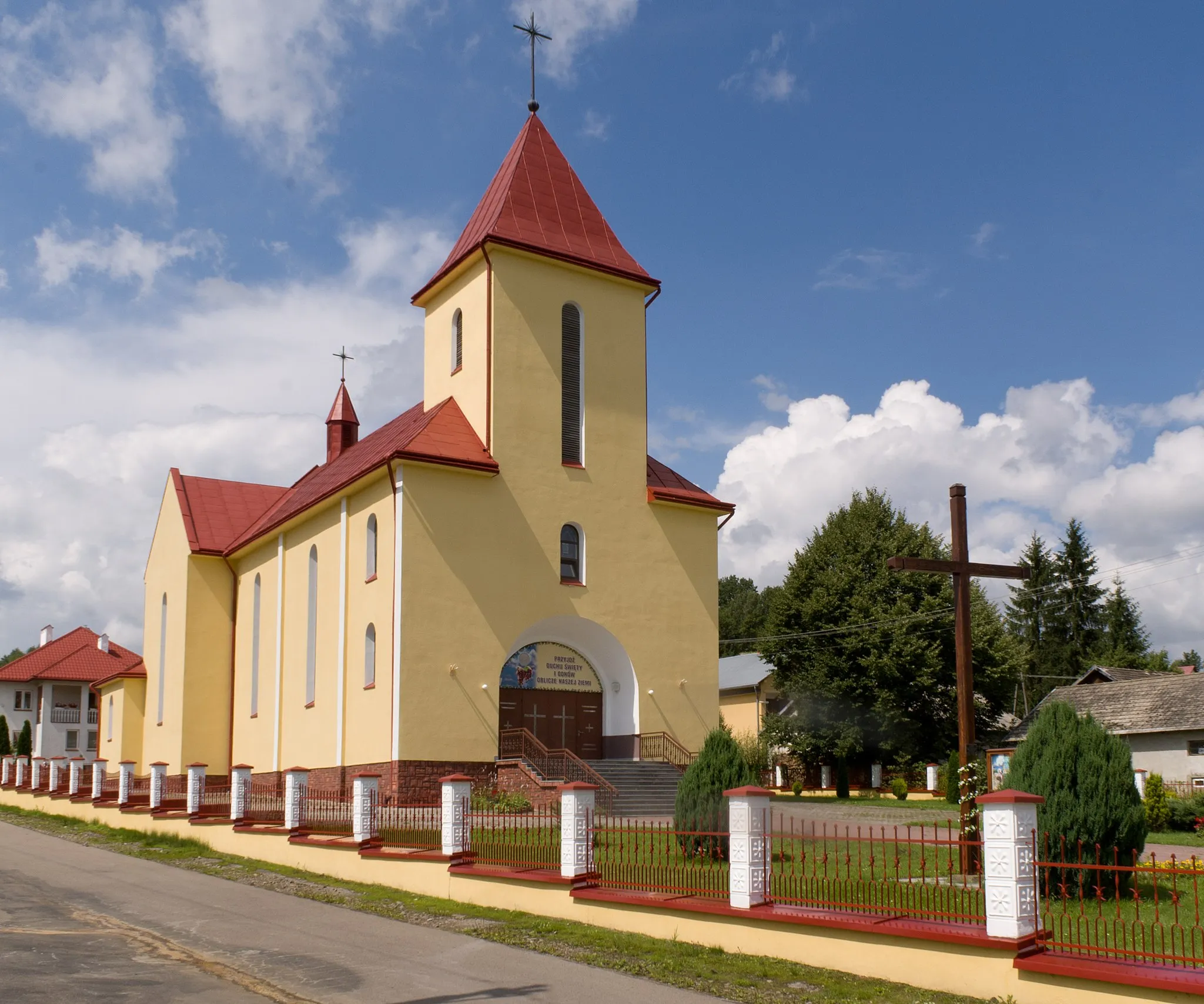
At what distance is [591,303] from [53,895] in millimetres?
15586

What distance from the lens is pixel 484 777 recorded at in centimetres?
2175

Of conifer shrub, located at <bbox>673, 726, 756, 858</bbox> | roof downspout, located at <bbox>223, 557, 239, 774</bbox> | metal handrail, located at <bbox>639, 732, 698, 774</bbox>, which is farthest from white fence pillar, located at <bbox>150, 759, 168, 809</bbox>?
conifer shrub, located at <bbox>673, 726, 756, 858</bbox>

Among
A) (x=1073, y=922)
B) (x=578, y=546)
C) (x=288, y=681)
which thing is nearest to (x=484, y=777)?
(x=578, y=546)

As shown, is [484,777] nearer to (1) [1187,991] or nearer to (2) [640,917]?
(2) [640,917]

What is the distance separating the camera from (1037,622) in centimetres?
6106

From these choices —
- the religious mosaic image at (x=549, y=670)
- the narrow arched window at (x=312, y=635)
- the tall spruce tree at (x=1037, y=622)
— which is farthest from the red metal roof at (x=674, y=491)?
the tall spruce tree at (x=1037, y=622)

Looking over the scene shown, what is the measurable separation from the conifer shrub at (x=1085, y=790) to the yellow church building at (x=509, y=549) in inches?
489

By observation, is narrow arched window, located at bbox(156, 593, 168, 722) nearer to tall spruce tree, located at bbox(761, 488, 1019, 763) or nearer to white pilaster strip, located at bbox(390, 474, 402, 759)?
white pilaster strip, located at bbox(390, 474, 402, 759)

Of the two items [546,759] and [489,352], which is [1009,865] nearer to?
[546,759]

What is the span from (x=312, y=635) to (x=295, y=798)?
9.13 meters

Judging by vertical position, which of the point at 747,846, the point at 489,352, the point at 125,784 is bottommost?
the point at 125,784

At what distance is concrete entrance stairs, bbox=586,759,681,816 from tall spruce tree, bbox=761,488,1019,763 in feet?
43.4

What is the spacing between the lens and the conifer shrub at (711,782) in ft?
44.3

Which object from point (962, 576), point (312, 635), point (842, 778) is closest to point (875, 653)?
point (842, 778)
